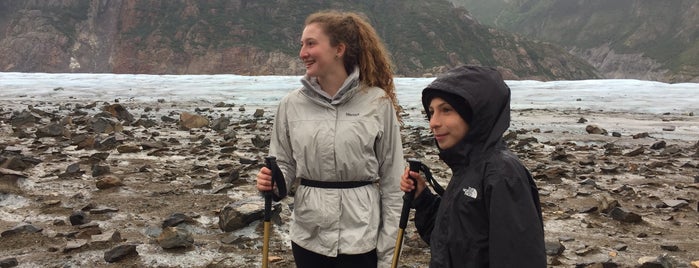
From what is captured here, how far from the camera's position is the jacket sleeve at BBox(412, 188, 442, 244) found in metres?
2.75

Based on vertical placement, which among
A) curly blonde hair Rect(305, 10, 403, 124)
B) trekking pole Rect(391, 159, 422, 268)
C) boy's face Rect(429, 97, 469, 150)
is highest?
curly blonde hair Rect(305, 10, 403, 124)

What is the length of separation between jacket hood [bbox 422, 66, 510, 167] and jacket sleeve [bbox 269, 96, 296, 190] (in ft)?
3.77

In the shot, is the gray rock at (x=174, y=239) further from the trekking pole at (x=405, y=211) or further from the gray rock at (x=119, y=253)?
the trekking pole at (x=405, y=211)

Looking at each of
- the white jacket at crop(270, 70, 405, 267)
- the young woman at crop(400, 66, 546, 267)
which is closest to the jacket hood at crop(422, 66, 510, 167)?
the young woman at crop(400, 66, 546, 267)

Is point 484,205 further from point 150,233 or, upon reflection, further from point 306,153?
point 150,233

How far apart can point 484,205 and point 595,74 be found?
132m

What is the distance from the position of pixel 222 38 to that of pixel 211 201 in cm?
9907

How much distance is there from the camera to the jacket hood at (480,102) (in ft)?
7.36

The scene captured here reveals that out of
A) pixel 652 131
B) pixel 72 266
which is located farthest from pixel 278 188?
pixel 652 131

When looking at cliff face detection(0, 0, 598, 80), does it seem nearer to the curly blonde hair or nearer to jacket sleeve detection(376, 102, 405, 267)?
the curly blonde hair

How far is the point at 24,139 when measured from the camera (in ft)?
35.7

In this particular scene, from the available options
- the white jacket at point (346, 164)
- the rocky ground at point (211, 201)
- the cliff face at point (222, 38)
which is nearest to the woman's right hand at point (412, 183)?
the white jacket at point (346, 164)

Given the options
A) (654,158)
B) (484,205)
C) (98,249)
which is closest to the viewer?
(484,205)

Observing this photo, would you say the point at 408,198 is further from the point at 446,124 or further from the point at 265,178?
the point at 265,178
